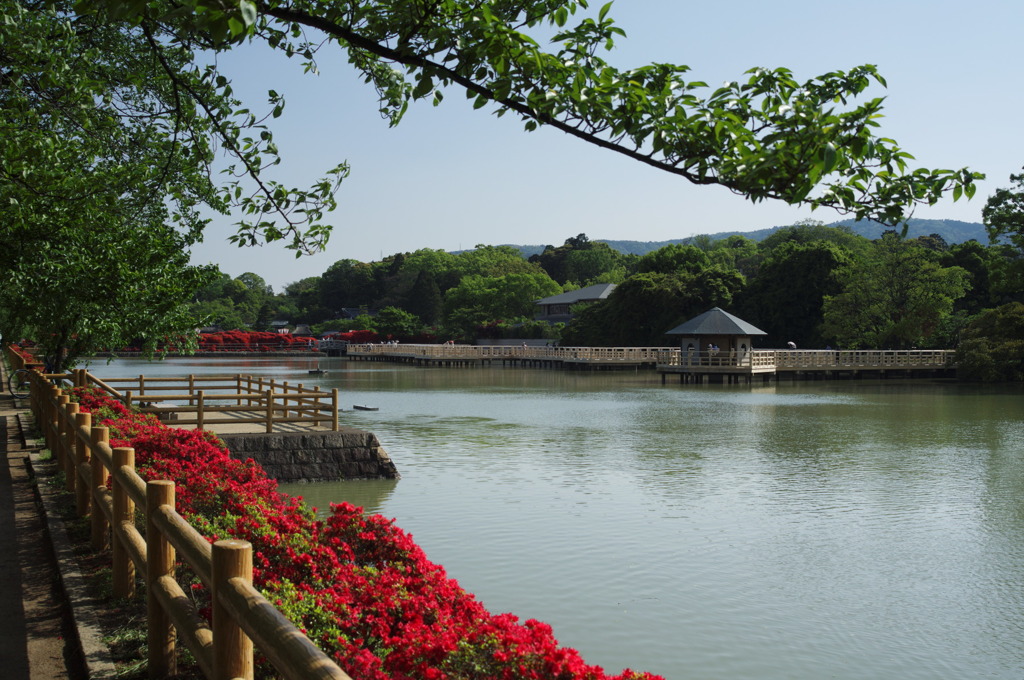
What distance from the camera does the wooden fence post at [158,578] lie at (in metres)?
4.59

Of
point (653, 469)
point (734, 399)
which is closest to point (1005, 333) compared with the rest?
point (734, 399)

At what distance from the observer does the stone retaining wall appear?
16266 mm

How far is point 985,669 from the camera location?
8.09 metres

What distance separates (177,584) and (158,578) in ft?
0.49

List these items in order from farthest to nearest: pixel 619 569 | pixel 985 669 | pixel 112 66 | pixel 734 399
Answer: pixel 734 399, pixel 619 569, pixel 112 66, pixel 985 669

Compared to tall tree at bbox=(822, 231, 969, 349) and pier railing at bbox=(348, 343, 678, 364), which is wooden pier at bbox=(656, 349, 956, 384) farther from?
pier railing at bbox=(348, 343, 678, 364)

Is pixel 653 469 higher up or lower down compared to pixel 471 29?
lower down

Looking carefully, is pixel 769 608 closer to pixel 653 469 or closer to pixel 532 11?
pixel 532 11

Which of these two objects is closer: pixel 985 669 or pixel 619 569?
pixel 985 669

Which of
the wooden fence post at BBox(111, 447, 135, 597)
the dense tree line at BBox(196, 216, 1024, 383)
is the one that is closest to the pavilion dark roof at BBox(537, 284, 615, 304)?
the dense tree line at BBox(196, 216, 1024, 383)

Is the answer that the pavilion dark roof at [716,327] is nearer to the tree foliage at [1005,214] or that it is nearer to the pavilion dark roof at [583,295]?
the tree foliage at [1005,214]

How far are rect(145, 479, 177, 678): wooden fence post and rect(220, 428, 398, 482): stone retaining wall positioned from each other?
11596 mm

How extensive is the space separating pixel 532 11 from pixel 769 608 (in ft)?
22.6

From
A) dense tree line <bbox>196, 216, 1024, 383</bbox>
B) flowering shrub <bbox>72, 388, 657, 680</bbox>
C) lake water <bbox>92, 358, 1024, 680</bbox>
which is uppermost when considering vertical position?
dense tree line <bbox>196, 216, 1024, 383</bbox>
